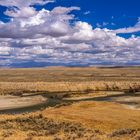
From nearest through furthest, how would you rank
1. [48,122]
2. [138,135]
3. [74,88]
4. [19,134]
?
[138,135], [19,134], [48,122], [74,88]

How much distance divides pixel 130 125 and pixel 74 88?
6328 cm

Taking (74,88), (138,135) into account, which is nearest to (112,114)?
(138,135)

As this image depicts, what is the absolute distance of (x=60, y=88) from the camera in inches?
4003

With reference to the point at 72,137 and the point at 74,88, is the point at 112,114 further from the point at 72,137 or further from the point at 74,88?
the point at 74,88

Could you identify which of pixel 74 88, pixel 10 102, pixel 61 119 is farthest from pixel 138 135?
pixel 74 88

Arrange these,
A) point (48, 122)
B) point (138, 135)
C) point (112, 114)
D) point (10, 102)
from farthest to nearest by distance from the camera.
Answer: point (10, 102) → point (112, 114) → point (48, 122) → point (138, 135)

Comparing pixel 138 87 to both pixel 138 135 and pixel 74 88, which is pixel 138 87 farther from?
pixel 138 135

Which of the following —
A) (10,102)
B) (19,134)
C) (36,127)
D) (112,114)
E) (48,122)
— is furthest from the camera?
(10,102)

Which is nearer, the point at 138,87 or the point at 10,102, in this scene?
the point at 10,102

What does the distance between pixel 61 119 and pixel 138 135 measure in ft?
43.5

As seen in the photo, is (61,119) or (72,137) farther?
(61,119)

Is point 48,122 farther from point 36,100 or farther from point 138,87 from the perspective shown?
point 138,87

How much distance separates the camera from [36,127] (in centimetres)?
3606

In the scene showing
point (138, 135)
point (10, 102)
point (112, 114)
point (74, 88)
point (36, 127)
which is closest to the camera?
point (138, 135)
